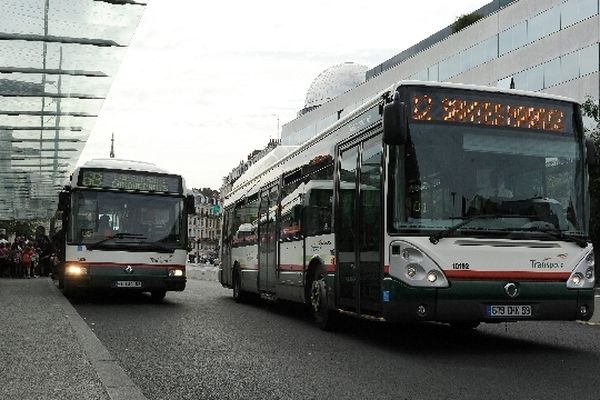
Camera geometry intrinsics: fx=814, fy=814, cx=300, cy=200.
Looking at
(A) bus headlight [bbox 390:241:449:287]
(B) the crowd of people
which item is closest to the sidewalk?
(A) bus headlight [bbox 390:241:449:287]

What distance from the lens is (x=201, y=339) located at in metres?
10.1

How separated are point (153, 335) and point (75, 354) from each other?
2194 millimetres

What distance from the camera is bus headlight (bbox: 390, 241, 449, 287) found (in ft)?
27.8

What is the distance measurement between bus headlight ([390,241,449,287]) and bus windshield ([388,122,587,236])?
0.75 ft

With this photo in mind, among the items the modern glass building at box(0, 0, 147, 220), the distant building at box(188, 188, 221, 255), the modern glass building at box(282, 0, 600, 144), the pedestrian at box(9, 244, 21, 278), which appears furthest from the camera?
the distant building at box(188, 188, 221, 255)

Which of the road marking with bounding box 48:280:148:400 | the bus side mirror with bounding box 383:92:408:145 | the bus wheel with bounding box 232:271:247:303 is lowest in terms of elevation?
the road marking with bounding box 48:280:148:400

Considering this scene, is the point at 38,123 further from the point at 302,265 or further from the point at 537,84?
the point at 537,84

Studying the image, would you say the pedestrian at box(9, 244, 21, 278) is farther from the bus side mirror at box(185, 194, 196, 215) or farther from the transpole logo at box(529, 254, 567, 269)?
the transpole logo at box(529, 254, 567, 269)

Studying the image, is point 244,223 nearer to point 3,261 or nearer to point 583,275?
point 583,275

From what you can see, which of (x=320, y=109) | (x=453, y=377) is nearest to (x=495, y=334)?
(x=453, y=377)

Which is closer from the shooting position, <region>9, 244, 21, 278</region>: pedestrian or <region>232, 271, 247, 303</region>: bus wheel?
<region>232, 271, 247, 303</region>: bus wheel

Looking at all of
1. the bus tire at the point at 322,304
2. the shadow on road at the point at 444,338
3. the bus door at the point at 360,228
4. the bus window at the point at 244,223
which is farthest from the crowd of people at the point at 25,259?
the bus door at the point at 360,228

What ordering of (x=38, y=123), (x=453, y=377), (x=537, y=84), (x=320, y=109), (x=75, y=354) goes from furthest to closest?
(x=320, y=109)
(x=537, y=84)
(x=38, y=123)
(x=75, y=354)
(x=453, y=377)

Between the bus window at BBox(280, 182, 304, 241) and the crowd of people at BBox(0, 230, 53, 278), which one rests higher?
the bus window at BBox(280, 182, 304, 241)
